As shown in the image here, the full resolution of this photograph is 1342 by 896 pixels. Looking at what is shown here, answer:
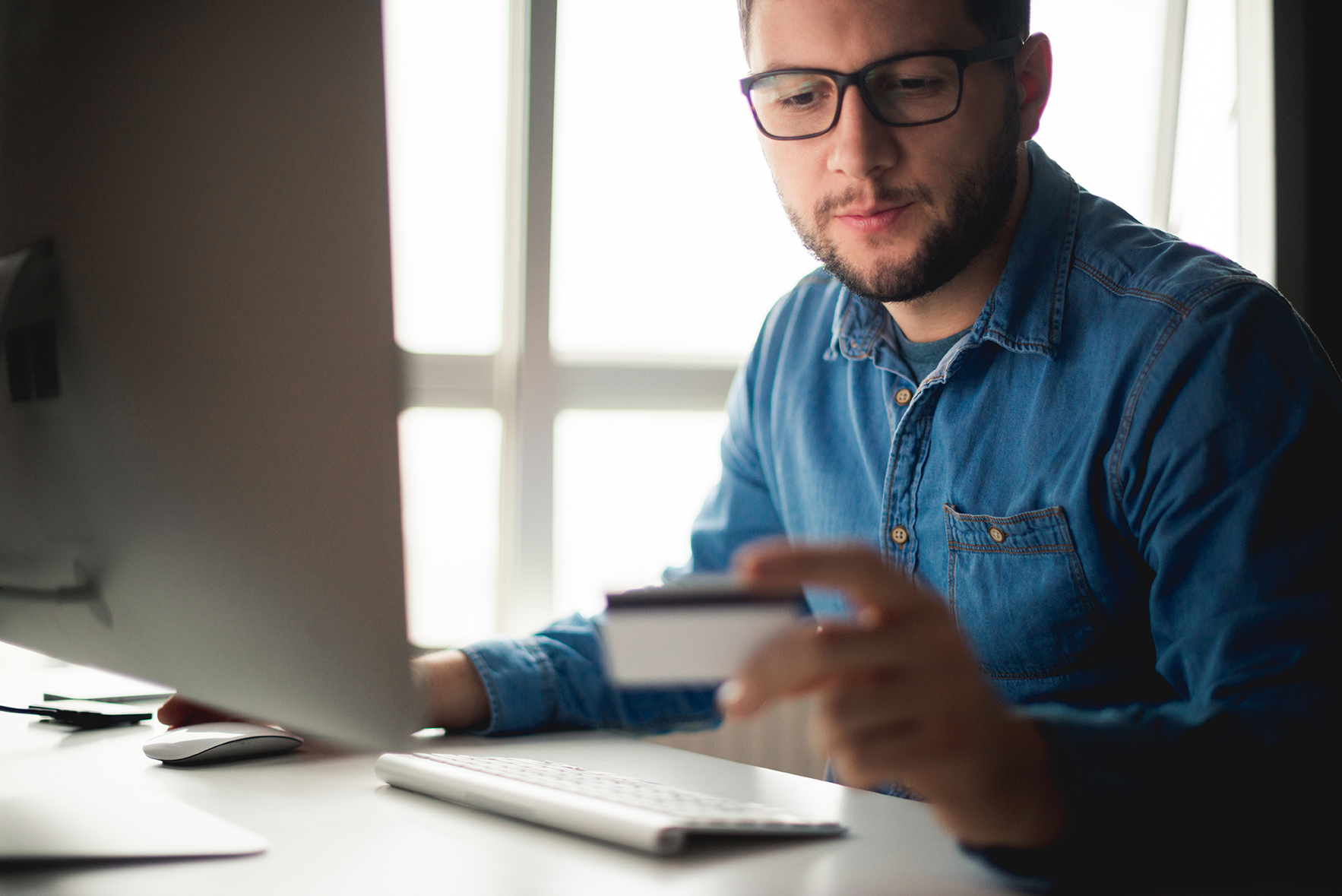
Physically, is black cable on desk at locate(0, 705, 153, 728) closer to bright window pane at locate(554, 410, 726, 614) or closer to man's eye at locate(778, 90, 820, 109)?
man's eye at locate(778, 90, 820, 109)

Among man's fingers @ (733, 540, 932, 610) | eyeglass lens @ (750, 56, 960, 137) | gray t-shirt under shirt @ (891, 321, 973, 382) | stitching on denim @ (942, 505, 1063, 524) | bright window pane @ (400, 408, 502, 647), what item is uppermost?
eyeglass lens @ (750, 56, 960, 137)

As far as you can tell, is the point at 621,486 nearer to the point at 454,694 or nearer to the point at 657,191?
the point at 657,191

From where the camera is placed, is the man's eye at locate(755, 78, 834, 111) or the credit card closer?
the credit card

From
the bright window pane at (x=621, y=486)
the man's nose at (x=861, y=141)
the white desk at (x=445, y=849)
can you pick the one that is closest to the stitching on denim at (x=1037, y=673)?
the white desk at (x=445, y=849)

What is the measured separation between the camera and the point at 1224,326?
0.92 metres

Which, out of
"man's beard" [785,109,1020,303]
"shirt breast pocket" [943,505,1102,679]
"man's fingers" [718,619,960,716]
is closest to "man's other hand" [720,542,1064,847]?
"man's fingers" [718,619,960,716]

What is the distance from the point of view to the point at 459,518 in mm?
2803

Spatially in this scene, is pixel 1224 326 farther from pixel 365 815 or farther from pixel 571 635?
pixel 365 815

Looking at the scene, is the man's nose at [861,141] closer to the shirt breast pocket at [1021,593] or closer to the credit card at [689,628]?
the shirt breast pocket at [1021,593]

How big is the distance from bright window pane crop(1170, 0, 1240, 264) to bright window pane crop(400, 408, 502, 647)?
95.5 inches

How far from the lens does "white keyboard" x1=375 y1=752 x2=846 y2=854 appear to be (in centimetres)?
64

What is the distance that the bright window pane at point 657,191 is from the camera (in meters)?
2.81

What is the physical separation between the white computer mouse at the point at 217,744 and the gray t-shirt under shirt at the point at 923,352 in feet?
2.65

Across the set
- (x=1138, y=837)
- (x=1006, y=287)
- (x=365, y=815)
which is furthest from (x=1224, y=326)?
(x=365, y=815)
